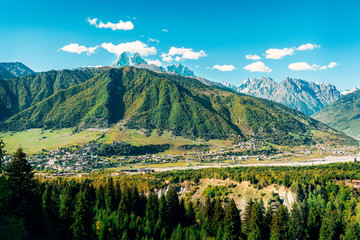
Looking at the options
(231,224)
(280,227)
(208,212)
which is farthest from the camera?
(208,212)

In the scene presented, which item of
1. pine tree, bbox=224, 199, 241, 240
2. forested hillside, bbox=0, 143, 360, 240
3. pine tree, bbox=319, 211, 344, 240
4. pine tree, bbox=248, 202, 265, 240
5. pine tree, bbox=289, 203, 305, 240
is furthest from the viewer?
pine tree, bbox=289, 203, 305, 240

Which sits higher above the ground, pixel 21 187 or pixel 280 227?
pixel 21 187

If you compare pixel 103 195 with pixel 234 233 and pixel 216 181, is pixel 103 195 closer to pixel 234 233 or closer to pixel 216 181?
pixel 234 233

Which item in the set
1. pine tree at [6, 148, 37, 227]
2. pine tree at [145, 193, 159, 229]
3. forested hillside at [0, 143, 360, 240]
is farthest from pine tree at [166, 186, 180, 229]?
pine tree at [6, 148, 37, 227]

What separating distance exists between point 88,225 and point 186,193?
7274 cm

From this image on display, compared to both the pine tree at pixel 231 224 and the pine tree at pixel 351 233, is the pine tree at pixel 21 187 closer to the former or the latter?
the pine tree at pixel 231 224

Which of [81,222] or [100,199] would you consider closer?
[81,222]

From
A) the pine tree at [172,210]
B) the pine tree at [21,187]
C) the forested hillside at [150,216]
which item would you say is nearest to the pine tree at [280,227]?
the forested hillside at [150,216]

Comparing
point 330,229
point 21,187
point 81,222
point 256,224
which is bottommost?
point 330,229

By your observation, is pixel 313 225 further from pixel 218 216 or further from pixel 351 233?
pixel 218 216

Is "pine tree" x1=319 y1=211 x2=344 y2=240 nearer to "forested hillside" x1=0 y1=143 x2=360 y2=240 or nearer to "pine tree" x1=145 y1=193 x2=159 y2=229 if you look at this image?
"forested hillside" x1=0 y1=143 x2=360 y2=240

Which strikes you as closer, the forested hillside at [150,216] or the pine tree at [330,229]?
the forested hillside at [150,216]

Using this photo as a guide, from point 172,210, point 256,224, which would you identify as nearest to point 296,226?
point 256,224

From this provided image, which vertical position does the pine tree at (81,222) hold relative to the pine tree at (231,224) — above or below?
above
